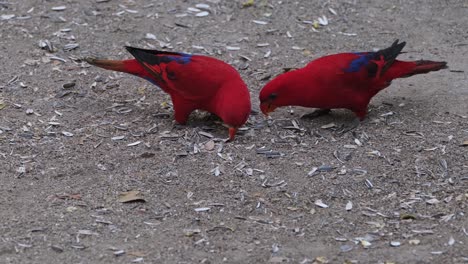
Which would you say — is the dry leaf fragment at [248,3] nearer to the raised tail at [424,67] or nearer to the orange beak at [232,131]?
the raised tail at [424,67]

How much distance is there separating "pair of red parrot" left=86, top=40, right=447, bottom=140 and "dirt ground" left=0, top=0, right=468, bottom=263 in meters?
0.20

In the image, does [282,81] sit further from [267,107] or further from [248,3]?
[248,3]

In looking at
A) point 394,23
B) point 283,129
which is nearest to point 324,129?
point 283,129

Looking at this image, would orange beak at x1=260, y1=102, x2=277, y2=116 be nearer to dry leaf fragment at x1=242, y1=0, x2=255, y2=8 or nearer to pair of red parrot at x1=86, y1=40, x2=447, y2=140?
pair of red parrot at x1=86, y1=40, x2=447, y2=140

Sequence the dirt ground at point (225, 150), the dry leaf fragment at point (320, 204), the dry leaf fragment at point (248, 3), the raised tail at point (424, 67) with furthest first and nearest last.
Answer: the dry leaf fragment at point (248, 3)
the raised tail at point (424, 67)
the dry leaf fragment at point (320, 204)
the dirt ground at point (225, 150)

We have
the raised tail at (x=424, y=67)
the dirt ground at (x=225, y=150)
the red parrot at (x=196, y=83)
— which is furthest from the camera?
the raised tail at (x=424, y=67)

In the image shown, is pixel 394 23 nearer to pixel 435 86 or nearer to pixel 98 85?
pixel 435 86

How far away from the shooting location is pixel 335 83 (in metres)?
5.73

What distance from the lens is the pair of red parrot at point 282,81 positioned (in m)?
5.66

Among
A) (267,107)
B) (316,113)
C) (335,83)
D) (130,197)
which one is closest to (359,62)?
(335,83)

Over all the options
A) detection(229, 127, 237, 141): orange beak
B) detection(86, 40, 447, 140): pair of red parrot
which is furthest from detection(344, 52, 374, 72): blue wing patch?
detection(229, 127, 237, 141): orange beak

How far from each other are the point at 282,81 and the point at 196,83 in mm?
585

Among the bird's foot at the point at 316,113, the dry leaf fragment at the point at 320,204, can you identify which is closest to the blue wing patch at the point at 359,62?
the bird's foot at the point at 316,113

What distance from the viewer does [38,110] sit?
19.8 feet
